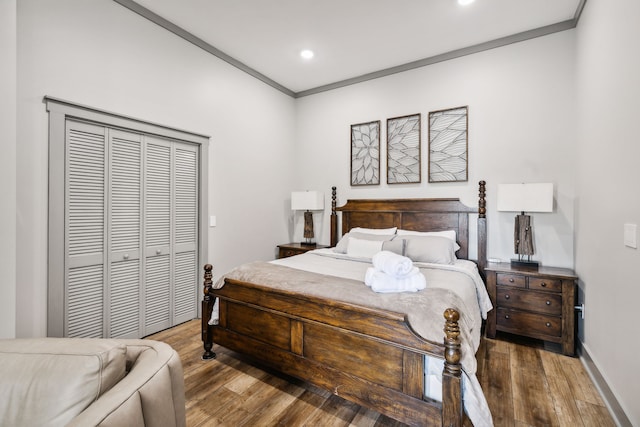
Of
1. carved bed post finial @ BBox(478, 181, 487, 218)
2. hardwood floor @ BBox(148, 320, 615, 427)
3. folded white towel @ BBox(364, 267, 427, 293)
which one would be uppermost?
carved bed post finial @ BBox(478, 181, 487, 218)

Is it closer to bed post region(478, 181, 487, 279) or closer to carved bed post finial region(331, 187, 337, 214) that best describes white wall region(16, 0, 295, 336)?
carved bed post finial region(331, 187, 337, 214)

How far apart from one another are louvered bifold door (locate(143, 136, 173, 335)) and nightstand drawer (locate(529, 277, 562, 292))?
11.6ft

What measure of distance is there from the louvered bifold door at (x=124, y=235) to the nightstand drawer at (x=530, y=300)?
11.4ft

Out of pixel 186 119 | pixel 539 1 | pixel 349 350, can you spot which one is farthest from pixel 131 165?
pixel 539 1

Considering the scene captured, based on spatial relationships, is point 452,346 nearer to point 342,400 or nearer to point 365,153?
point 342,400

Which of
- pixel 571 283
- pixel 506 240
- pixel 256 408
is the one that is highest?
pixel 506 240

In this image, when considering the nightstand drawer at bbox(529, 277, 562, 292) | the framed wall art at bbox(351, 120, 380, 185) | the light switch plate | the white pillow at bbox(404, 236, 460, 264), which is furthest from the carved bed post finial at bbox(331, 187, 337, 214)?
the light switch plate

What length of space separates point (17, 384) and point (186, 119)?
111 inches

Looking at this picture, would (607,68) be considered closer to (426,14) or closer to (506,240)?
(426,14)

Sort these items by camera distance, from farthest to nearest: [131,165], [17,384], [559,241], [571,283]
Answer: [559,241] < [131,165] < [571,283] < [17,384]

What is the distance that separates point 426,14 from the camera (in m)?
2.82

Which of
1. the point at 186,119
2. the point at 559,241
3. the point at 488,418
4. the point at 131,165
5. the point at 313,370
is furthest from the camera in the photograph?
the point at 186,119

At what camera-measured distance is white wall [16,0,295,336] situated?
2.12 m

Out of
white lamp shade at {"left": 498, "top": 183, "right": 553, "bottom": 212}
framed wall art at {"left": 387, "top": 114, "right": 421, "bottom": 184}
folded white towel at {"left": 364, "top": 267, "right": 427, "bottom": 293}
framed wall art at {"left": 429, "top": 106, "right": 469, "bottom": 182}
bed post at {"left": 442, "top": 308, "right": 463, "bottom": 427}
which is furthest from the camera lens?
framed wall art at {"left": 387, "top": 114, "right": 421, "bottom": 184}
